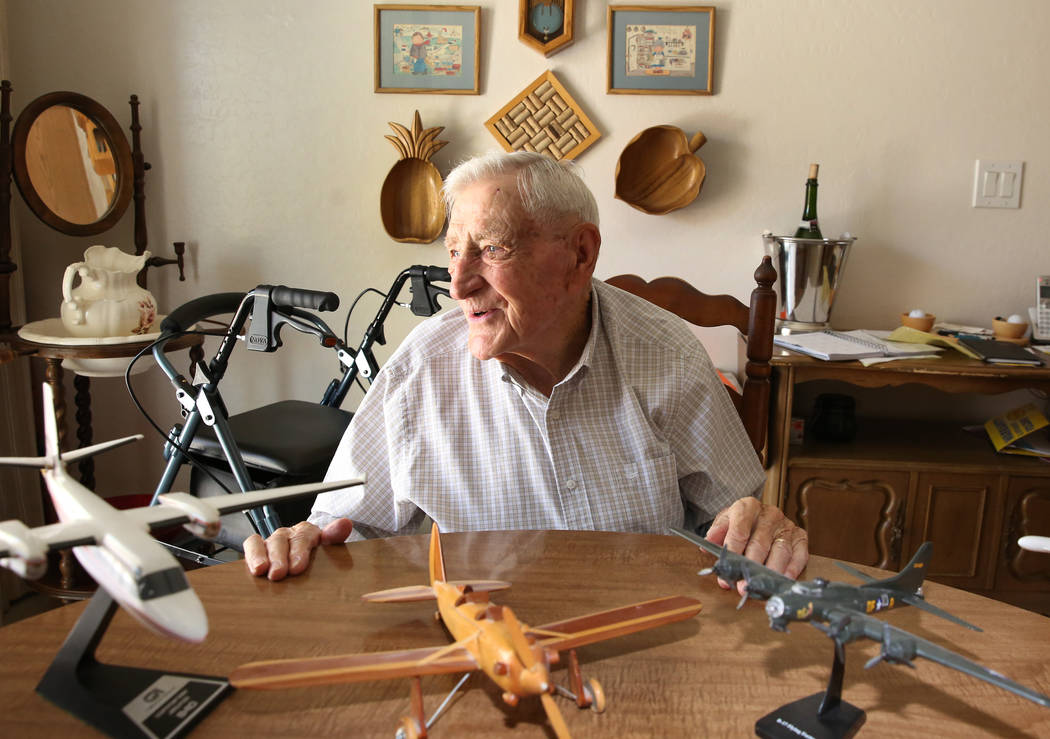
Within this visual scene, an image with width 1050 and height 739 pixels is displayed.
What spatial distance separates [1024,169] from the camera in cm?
269

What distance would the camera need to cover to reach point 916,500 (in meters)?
2.41

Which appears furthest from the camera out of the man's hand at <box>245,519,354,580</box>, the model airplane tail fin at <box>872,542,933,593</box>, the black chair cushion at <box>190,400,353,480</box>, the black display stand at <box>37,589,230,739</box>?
the black chair cushion at <box>190,400,353,480</box>

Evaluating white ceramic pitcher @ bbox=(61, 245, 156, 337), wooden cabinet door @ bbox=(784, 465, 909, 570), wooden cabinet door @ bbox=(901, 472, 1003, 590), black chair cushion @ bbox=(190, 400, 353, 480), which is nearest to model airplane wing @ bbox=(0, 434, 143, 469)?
black chair cushion @ bbox=(190, 400, 353, 480)

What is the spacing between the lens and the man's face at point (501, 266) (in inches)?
52.7

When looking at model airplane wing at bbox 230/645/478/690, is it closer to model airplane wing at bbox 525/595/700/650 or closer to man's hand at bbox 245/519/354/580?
model airplane wing at bbox 525/595/700/650

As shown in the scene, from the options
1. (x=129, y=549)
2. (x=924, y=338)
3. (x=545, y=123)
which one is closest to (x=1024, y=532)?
(x=924, y=338)

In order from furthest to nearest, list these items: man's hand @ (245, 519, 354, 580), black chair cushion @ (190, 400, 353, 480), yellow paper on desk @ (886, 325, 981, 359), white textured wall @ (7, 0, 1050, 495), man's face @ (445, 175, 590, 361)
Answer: white textured wall @ (7, 0, 1050, 495)
yellow paper on desk @ (886, 325, 981, 359)
black chair cushion @ (190, 400, 353, 480)
man's face @ (445, 175, 590, 361)
man's hand @ (245, 519, 354, 580)

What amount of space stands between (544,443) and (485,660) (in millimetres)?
659

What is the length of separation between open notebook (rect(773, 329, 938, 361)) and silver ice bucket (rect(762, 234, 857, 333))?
0.32 ft

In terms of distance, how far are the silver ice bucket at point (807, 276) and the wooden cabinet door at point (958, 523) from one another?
58cm

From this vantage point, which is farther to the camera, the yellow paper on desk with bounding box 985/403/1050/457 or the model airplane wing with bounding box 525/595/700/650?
the yellow paper on desk with bounding box 985/403/1050/457

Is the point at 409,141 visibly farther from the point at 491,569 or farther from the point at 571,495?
the point at 491,569

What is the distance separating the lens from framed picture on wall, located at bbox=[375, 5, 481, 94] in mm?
2725

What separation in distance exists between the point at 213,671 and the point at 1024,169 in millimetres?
2824
